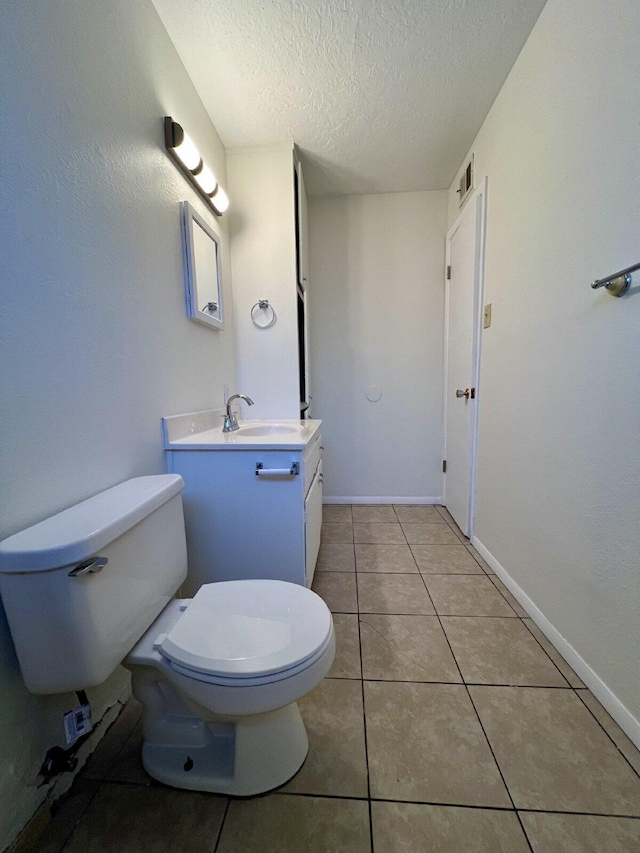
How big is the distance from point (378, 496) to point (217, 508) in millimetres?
1760

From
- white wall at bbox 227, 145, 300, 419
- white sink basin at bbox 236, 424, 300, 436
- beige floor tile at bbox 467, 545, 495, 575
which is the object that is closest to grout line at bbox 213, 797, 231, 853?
white sink basin at bbox 236, 424, 300, 436

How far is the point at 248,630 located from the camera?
0.77 meters

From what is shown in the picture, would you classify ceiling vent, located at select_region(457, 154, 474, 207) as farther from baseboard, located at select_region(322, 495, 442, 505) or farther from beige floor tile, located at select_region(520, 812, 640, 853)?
beige floor tile, located at select_region(520, 812, 640, 853)

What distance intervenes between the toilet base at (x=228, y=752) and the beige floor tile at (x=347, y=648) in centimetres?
30

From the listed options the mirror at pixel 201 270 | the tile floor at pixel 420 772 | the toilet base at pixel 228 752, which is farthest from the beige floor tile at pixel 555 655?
the mirror at pixel 201 270

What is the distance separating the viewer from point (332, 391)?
2664mm

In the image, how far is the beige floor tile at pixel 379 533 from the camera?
2127mm

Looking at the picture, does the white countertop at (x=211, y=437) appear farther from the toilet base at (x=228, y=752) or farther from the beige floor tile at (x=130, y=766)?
the beige floor tile at (x=130, y=766)

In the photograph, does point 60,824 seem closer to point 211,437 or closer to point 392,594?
point 211,437

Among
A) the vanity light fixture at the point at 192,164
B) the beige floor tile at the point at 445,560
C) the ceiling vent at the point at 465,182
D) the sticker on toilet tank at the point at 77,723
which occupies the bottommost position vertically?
the beige floor tile at the point at 445,560

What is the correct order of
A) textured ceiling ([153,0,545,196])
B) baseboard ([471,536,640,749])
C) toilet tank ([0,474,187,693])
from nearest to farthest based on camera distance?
toilet tank ([0,474,187,693]), baseboard ([471,536,640,749]), textured ceiling ([153,0,545,196])

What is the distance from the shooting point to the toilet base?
796 millimetres

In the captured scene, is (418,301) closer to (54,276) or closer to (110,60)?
(110,60)

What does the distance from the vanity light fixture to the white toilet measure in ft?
4.17
